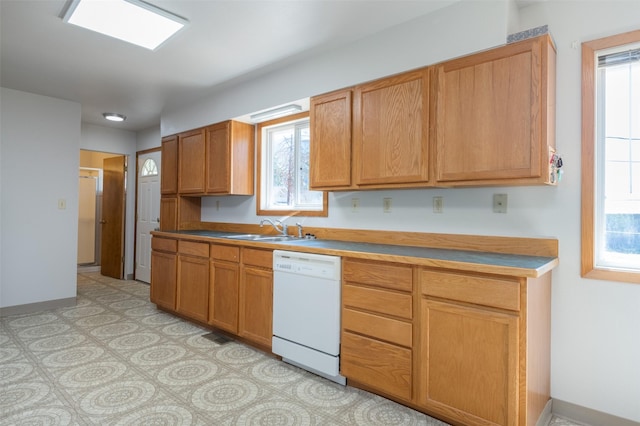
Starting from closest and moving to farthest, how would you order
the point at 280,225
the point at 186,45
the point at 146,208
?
the point at 186,45, the point at 280,225, the point at 146,208

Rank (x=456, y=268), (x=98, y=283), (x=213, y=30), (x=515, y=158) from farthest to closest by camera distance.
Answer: (x=98, y=283) → (x=213, y=30) → (x=515, y=158) → (x=456, y=268)

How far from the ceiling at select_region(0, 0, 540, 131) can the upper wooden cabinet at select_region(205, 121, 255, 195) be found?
482 mm

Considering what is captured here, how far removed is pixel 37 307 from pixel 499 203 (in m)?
4.91

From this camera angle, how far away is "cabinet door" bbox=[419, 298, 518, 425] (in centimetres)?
169

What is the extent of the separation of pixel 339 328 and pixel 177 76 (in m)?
2.83

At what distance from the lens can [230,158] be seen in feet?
12.1

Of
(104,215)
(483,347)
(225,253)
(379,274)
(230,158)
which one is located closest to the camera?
(483,347)

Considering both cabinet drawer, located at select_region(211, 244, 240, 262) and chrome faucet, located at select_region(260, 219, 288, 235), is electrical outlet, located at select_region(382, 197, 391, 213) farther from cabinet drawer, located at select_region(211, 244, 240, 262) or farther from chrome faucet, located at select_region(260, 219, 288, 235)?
cabinet drawer, located at select_region(211, 244, 240, 262)

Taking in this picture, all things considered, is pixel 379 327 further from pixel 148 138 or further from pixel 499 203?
pixel 148 138

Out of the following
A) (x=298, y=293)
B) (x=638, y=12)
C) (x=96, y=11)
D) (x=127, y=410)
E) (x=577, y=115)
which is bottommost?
(x=127, y=410)

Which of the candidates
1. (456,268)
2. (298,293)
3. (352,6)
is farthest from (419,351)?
(352,6)

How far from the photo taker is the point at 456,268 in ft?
5.93

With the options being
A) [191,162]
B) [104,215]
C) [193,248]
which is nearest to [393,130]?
[193,248]

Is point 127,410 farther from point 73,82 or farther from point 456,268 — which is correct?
point 73,82
